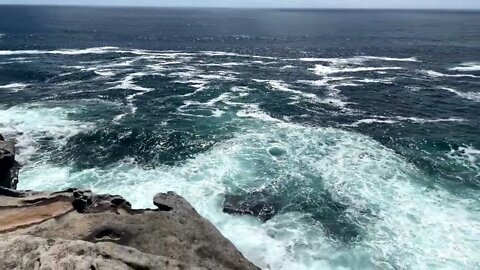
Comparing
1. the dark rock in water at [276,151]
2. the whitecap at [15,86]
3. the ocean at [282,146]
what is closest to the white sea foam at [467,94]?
the ocean at [282,146]

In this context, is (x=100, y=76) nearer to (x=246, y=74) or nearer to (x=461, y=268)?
(x=246, y=74)

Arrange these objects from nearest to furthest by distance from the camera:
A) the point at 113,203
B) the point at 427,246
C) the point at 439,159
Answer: the point at 113,203 → the point at 427,246 → the point at 439,159

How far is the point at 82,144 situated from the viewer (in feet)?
198

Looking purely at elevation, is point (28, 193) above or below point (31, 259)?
below

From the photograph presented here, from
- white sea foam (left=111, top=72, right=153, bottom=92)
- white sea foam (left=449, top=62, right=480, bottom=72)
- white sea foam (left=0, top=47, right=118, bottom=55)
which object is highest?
white sea foam (left=449, top=62, right=480, bottom=72)

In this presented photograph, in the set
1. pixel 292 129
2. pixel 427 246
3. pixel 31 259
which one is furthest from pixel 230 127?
pixel 31 259

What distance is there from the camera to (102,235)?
27969mm

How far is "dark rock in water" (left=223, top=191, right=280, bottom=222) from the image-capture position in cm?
4419

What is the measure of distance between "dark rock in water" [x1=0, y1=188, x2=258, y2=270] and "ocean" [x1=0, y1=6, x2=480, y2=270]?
923cm

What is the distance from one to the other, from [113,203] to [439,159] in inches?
1754

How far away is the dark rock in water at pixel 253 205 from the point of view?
145 feet

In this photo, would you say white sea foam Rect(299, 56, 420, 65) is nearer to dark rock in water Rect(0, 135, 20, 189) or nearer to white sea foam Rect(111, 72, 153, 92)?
white sea foam Rect(111, 72, 153, 92)

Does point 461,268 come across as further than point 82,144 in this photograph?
No

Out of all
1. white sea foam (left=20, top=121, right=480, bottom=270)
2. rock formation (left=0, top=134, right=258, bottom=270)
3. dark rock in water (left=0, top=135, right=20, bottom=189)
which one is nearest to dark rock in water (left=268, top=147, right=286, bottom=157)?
white sea foam (left=20, top=121, right=480, bottom=270)
